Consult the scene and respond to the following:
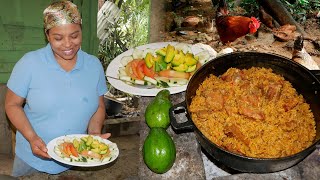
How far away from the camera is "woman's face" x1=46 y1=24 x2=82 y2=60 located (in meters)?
2.82

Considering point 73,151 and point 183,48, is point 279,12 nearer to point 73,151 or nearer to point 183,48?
point 183,48

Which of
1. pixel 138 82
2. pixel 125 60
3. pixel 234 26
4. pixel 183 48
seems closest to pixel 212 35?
pixel 234 26

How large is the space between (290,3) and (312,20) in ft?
2.56

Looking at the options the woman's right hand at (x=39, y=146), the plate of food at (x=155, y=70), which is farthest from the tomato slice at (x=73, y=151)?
the plate of food at (x=155, y=70)

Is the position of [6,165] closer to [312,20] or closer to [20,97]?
[20,97]

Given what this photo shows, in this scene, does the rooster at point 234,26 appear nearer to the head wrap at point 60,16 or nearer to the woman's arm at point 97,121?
the woman's arm at point 97,121

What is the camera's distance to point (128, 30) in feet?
25.3

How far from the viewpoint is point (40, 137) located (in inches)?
125

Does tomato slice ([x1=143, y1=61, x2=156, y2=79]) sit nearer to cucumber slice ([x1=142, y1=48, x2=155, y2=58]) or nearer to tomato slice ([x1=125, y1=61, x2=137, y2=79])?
tomato slice ([x1=125, y1=61, x2=137, y2=79])

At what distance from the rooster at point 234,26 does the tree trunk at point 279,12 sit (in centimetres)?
148

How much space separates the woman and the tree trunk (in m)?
5.01

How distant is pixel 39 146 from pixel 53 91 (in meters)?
0.45

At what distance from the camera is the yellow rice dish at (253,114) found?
7.54ft

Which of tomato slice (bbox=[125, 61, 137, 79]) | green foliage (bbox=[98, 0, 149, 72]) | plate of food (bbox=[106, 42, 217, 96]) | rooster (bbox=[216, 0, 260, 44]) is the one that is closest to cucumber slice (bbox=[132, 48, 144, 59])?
plate of food (bbox=[106, 42, 217, 96])
